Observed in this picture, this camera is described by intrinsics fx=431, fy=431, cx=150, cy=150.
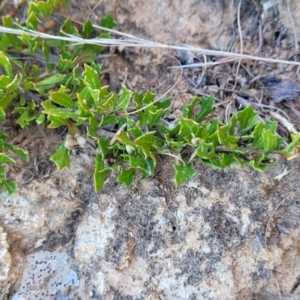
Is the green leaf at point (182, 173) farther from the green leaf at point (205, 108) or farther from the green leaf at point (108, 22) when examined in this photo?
the green leaf at point (108, 22)

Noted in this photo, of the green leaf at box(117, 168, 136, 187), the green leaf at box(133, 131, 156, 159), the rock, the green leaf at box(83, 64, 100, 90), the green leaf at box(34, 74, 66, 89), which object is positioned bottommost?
the rock

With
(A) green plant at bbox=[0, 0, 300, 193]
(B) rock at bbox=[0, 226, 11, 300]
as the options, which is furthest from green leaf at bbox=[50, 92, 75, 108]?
(B) rock at bbox=[0, 226, 11, 300]

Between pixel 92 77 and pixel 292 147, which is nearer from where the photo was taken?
pixel 292 147

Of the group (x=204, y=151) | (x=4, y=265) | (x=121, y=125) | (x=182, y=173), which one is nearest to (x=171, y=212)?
(x=182, y=173)

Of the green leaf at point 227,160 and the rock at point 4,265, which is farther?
the rock at point 4,265

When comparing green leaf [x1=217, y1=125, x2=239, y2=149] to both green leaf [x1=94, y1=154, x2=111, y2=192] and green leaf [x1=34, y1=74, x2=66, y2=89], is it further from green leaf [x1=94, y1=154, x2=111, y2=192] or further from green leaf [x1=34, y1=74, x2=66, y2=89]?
green leaf [x1=34, y1=74, x2=66, y2=89]

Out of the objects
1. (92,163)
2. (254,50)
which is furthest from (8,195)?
(254,50)

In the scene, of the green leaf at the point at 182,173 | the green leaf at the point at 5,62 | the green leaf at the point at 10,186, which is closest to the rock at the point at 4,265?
the green leaf at the point at 10,186

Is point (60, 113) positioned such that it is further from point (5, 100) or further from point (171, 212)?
point (171, 212)
